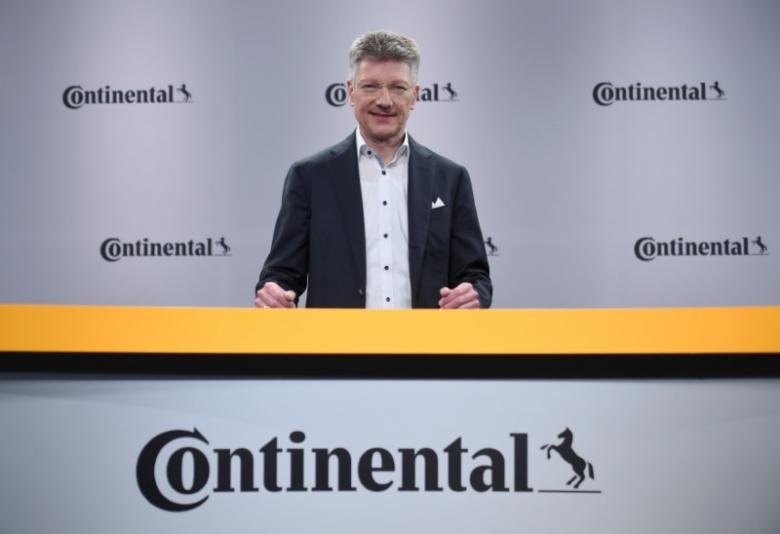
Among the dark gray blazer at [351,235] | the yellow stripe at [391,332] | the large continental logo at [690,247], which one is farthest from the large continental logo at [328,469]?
the large continental logo at [690,247]

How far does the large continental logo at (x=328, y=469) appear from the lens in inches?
58.8

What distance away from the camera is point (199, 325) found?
59.7 inches

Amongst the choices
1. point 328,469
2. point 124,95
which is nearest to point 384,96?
point 328,469

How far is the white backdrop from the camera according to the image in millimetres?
4125

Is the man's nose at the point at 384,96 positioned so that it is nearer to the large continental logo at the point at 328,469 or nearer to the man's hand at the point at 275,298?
the man's hand at the point at 275,298

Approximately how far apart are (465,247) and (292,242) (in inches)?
20.8

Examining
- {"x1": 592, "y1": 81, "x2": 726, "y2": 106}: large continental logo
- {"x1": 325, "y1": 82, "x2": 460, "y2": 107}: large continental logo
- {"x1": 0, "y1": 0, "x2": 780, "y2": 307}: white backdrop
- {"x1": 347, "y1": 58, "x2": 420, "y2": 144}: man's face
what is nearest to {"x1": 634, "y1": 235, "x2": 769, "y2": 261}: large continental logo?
{"x1": 0, "y1": 0, "x2": 780, "y2": 307}: white backdrop

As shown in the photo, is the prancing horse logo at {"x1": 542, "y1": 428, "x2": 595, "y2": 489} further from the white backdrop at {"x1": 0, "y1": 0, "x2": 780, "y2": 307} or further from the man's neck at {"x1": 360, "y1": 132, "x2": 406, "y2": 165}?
the white backdrop at {"x1": 0, "y1": 0, "x2": 780, "y2": 307}

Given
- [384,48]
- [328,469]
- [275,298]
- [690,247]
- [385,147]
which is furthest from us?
[690,247]

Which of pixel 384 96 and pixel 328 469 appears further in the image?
pixel 384 96

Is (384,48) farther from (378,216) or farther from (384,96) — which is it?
(378,216)

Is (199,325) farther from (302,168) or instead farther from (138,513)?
(302,168)

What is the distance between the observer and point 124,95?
4172mm

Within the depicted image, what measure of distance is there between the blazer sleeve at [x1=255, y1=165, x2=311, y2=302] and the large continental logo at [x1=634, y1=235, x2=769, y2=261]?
7.32 feet
